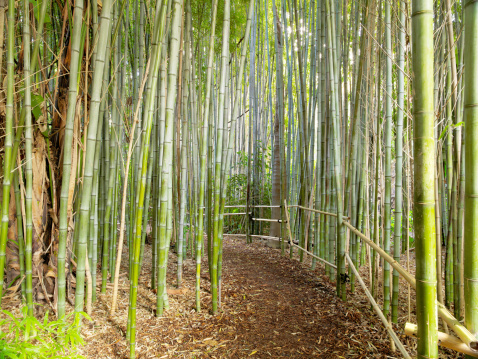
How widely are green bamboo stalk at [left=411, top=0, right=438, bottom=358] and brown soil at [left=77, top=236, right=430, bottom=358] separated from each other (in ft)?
3.45

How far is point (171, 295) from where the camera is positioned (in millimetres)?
2025

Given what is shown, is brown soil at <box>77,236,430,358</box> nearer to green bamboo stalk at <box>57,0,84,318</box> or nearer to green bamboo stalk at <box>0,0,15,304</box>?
green bamboo stalk at <box>57,0,84,318</box>

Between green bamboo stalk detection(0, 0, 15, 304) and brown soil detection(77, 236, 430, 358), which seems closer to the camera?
green bamboo stalk detection(0, 0, 15, 304)

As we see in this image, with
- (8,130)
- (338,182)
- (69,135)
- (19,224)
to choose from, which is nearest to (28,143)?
(8,130)

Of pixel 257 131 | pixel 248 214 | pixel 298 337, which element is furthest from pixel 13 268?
pixel 257 131

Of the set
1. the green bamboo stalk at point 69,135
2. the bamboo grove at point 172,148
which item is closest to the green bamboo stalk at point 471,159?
the bamboo grove at point 172,148

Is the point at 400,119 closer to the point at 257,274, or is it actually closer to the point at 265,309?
the point at 265,309

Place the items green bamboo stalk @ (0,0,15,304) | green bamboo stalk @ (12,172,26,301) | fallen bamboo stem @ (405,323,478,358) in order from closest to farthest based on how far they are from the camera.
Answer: fallen bamboo stem @ (405,323,478,358), green bamboo stalk @ (0,0,15,304), green bamboo stalk @ (12,172,26,301)

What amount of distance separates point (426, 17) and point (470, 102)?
18 centimetres

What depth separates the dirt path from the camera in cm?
147

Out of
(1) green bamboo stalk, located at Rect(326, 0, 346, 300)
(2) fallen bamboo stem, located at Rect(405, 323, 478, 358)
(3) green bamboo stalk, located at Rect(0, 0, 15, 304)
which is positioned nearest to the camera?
(2) fallen bamboo stem, located at Rect(405, 323, 478, 358)

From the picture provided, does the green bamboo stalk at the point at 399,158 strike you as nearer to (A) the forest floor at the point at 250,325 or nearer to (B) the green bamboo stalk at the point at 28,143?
(A) the forest floor at the point at 250,325

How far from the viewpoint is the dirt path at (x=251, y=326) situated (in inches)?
57.8

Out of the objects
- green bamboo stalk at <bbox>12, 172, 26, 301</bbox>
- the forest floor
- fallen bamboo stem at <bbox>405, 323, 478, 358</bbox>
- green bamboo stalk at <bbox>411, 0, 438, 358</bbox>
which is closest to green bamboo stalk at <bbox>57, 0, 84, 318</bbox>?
green bamboo stalk at <bbox>12, 172, 26, 301</bbox>
